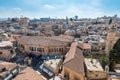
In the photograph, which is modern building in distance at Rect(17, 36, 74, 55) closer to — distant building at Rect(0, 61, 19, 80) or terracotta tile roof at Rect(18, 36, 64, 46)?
terracotta tile roof at Rect(18, 36, 64, 46)

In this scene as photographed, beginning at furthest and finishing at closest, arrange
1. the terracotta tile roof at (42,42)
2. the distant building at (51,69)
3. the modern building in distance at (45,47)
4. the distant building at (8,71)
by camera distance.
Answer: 1. the terracotta tile roof at (42,42)
2. the modern building in distance at (45,47)
3. the distant building at (51,69)
4. the distant building at (8,71)

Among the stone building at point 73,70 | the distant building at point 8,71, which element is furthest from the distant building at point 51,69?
the distant building at point 8,71

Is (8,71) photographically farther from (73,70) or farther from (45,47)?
(45,47)

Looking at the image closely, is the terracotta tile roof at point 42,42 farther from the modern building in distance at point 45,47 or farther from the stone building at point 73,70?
the stone building at point 73,70

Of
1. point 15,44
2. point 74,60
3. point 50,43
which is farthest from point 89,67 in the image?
point 15,44

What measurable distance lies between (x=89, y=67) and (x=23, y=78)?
47.4 ft

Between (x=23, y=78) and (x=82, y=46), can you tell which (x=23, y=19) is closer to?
(x=82, y=46)

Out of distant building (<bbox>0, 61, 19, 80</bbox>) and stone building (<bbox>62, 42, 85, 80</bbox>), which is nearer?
stone building (<bbox>62, 42, 85, 80</bbox>)

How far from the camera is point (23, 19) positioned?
178000mm

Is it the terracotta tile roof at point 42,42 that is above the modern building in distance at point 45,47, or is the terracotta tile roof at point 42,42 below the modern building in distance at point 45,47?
above

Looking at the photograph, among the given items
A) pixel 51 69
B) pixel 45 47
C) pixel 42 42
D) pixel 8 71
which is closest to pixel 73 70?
pixel 51 69

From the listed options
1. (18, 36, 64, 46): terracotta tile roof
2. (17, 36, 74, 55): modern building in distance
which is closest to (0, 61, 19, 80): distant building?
(17, 36, 74, 55): modern building in distance

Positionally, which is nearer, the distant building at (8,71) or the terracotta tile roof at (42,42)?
the distant building at (8,71)

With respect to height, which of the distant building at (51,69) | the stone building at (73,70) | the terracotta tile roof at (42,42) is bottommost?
the distant building at (51,69)
